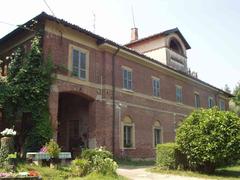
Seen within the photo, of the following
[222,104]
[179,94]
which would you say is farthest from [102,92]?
[222,104]

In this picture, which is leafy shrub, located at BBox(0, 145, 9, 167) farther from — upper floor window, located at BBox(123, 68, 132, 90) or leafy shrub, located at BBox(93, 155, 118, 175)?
upper floor window, located at BBox(123, 68, 132, 90)

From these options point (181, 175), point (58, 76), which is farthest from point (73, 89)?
point (181, 175)

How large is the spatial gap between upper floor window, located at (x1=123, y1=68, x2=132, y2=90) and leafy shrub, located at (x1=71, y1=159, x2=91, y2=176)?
9722 mm

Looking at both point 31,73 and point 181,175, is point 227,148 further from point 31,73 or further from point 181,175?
point 31,73

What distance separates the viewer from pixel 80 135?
65.8ft

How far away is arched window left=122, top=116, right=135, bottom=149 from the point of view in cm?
2085

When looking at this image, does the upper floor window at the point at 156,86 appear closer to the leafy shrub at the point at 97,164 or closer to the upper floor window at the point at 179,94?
the upper floor window at the point at 179,94

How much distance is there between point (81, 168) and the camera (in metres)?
12.4

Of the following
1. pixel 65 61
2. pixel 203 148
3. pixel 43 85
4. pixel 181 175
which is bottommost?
pixel 181 175

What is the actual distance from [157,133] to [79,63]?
9.29 m

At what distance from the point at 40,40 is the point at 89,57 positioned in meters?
3.37

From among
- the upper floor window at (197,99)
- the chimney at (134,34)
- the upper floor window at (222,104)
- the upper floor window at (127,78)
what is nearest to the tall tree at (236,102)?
the upper floor window at (222,104)

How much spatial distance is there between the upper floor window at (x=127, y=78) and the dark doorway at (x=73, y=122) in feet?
10.2

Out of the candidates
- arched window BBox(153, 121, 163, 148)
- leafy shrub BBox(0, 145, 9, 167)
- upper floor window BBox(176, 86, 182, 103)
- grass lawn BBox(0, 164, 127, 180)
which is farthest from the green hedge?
upper floor window BBox(176, 86, 182, 103)
